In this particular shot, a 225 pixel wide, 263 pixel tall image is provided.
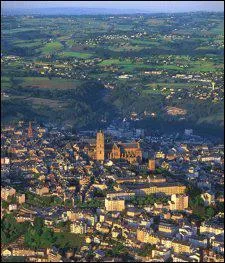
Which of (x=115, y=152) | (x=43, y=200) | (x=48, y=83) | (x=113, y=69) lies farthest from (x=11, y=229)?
(x=113, y=69)

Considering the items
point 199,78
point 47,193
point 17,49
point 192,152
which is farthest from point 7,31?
point 47,193

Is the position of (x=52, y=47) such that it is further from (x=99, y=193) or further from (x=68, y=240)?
(x=68, y=240)

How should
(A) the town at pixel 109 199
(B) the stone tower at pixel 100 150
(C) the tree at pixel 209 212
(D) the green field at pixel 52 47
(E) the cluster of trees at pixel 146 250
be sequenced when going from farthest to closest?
(D) the green field at pixel 52 47, (B) the stone tower at pixel 100 150, (C) the tree at pixel 209 212, (A) the town at pixel 109 199, (E) the cluster of trees at pixel 146 250

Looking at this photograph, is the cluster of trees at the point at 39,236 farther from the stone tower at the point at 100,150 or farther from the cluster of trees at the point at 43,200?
the stone tower at the point at 100,150

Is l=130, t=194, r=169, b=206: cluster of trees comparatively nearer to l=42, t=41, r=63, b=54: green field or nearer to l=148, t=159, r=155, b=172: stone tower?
l=148, t=159, r=155, b=172: stone tower

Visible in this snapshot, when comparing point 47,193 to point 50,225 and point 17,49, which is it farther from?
point 17,49

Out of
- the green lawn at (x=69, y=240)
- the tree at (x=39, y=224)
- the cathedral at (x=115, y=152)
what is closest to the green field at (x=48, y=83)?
the cathedral at (x=115, y=152)
